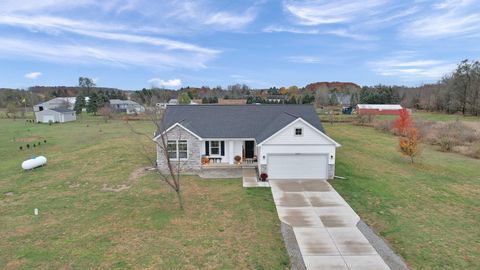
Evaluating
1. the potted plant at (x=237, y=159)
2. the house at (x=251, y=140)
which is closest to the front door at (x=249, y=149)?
the house at (x=251, y=140)

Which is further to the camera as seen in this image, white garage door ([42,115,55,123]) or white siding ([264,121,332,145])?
white garage door ([42,115,55,123])

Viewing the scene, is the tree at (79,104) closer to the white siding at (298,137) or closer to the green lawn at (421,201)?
the green lawn at (421,201)

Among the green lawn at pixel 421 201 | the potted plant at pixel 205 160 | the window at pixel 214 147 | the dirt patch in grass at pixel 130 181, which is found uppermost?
the window at pixel 214 147

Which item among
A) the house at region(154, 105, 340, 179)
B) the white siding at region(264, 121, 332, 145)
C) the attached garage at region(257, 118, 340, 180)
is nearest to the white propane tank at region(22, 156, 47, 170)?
the house at region(154, 105, 340, 179)

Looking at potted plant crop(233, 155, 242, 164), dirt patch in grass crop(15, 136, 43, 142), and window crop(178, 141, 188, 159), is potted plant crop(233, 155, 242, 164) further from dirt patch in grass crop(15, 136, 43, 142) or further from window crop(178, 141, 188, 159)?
dirt patch in grass crop(15, 136, 43, 142)

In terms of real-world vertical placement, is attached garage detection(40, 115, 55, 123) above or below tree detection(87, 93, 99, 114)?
below

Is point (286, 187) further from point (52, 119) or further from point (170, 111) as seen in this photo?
point (52, 119)

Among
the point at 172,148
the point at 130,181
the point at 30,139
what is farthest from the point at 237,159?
the point at 30,139
